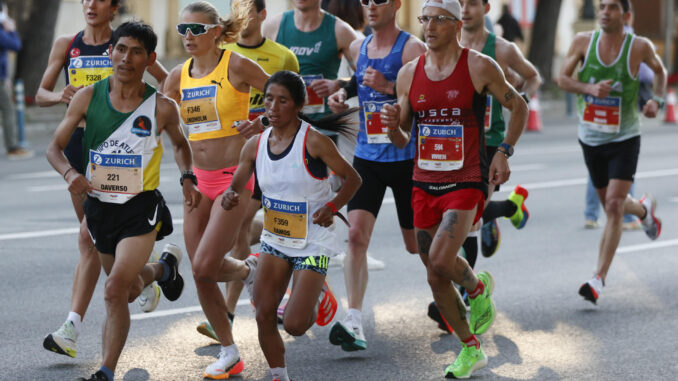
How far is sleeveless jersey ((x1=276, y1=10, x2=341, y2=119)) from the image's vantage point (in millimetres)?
7465

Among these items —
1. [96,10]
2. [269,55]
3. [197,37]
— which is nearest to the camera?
[197,37]

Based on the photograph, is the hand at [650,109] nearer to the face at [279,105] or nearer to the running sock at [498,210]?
the running sock at [498,210]

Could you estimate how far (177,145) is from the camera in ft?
18.8

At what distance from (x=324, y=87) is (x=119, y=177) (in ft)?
6.09

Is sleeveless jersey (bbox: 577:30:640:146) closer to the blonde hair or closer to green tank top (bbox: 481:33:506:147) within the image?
green tank top (bbox: 481:33:506:147)

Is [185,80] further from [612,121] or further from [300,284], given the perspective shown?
[612,121]

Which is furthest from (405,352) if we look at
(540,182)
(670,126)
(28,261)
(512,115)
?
(670,126)

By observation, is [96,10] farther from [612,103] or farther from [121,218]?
[612,103]

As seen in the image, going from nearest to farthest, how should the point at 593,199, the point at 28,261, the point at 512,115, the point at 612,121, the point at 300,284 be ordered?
1. the point at 300,284
2. the point at 512,115
3. the point at 612,121
4. the point at 28,261
5. the point at 593,199

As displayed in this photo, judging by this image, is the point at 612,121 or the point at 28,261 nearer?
the point at 612,121

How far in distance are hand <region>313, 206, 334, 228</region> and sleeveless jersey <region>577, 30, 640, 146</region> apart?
131 inches

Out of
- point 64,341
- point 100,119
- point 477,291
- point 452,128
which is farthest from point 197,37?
point 477,291

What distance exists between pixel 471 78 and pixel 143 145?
1.79 metres

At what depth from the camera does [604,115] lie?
315 inches
